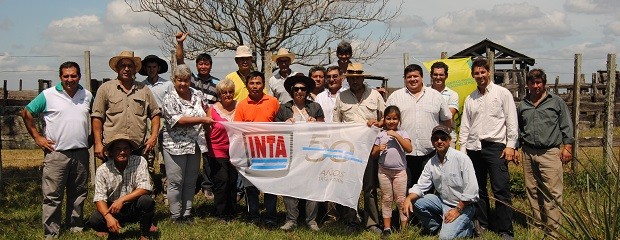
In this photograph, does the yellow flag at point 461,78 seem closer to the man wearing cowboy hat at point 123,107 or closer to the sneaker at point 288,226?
the sneaker at point 288,226

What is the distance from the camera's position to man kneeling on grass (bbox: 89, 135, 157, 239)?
6371 mm

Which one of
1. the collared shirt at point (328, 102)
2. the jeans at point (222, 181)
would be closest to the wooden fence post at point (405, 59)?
the collared shirt at point (328, 102)

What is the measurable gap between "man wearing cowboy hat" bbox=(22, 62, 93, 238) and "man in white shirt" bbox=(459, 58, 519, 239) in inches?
165

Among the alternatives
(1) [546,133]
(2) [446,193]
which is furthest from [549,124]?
(2) [446,193]

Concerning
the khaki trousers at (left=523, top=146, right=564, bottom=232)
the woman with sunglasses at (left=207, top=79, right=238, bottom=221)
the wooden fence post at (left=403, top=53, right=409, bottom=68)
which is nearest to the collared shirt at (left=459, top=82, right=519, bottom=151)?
the khaki trousers at (left=523, top=146, right=564, bottom=232)

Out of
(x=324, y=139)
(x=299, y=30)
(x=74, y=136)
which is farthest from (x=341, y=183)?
(x=299, y=30)

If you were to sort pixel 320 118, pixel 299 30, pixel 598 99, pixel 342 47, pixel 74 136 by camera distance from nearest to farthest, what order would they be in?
1. pixel 74 136
2. pixel 320 118
3. pixel 342 47
4. pixel 299 30
5. pixel 598 99

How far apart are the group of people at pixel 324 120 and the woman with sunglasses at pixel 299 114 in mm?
12

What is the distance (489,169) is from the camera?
22.6ft

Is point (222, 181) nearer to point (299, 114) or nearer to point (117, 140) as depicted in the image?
point (299, 114)

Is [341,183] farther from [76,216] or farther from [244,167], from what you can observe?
[76,216]

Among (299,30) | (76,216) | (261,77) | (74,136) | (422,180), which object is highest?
(299,30)

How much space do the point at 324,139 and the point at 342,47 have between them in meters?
1.41

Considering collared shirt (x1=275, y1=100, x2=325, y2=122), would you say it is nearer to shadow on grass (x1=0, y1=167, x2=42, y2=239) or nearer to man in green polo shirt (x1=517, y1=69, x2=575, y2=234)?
man in green polo shirt (x1=517, y1=69, x2=575, y2=234)
